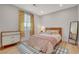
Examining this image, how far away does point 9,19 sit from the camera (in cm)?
131

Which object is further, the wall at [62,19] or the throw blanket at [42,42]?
the throw blanket at [42,42]

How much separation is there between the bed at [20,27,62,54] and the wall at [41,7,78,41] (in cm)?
8

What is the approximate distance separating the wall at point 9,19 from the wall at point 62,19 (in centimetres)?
46

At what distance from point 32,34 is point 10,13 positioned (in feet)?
1.57

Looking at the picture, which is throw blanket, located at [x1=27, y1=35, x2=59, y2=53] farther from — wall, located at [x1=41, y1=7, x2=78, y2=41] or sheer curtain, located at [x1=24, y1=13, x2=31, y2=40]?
wall, located at [x1=41, y1=7, x2=78, y2=41]

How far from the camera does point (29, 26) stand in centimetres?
137

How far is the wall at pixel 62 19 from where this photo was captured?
1273 mm

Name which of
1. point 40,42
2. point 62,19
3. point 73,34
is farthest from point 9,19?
point 73,34

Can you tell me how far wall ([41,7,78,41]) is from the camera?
4.18 ft

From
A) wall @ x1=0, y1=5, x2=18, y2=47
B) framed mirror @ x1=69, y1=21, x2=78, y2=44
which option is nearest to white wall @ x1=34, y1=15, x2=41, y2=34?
wall @ x1=0, y1=5, x2=18, y2=47

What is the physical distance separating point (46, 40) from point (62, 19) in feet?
1.55

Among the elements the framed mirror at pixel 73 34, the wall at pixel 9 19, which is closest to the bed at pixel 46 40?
the framed mirror at pixel 73 34

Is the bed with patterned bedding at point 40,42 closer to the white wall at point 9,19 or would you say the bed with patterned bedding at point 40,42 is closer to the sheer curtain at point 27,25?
the sheer curtain at point 27,25

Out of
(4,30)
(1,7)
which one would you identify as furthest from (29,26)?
(1,7)
